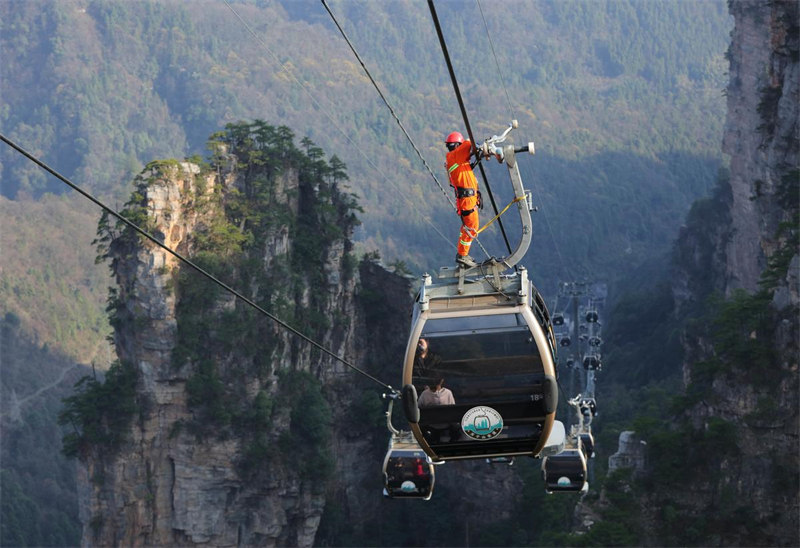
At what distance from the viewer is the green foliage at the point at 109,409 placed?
54906mm

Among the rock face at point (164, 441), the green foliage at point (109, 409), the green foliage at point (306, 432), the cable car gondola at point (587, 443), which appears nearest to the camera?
the cable car gondola at point (587, 443)

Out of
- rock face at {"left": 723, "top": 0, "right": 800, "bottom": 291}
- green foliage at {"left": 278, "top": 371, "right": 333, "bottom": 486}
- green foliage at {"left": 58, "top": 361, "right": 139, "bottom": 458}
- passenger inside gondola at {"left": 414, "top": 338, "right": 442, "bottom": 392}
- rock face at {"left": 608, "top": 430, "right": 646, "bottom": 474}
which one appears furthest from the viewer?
green foliage at {"left": 278, "top": 371, "right": 333, "bottom": 486}

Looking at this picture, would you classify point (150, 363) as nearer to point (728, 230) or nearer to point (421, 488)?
point (421, 488)

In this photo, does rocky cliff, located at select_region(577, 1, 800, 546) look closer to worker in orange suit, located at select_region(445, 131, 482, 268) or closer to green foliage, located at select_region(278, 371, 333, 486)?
green foliage, located at select_region(278, 371, 333, 486)

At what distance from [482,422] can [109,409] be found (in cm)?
4029

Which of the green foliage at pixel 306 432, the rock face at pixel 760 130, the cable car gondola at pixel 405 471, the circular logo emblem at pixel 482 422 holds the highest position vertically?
the rock face at pixel 760 130

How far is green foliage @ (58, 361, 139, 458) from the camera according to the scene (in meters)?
54.9

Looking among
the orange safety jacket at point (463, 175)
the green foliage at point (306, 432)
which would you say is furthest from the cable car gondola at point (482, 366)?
the green foliage at point (306, 432)

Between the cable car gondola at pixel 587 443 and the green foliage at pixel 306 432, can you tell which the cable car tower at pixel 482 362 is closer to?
the cable car gondola at pixel 587 443

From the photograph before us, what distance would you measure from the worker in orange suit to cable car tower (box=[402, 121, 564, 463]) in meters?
0.44

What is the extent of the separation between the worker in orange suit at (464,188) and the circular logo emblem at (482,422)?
193cm

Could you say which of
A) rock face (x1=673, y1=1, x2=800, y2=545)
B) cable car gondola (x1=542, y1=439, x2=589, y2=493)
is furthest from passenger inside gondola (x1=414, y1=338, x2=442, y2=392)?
rock face (x1=673, y1=1, x2=800, y2=545)

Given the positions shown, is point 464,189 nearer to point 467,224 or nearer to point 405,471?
point 467,224

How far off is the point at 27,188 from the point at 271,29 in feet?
141
